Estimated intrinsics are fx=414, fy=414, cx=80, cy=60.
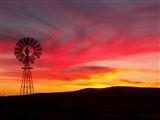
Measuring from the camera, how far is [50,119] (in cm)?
3934

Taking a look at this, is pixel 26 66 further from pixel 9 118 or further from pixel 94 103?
pixel 9 118

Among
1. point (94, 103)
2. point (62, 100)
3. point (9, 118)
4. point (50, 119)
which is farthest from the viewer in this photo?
point (62, 100)

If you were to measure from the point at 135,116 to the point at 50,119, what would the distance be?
8.64 m

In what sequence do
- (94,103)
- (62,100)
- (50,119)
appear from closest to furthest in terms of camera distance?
(50,119), (94,103), (62,100)

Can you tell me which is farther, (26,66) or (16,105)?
(26,66)

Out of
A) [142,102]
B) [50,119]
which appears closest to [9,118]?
Answer: [50,119]

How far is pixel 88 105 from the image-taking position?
175 feet

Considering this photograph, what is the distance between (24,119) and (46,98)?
21317mm

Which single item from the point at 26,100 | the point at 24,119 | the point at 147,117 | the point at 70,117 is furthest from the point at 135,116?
the point at 26,100

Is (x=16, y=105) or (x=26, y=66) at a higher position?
(x=26, y=66)

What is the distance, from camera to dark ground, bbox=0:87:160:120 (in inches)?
1673

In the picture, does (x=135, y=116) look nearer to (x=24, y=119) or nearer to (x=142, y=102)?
(x=24, y=119)

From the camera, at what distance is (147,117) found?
4031 centimetres

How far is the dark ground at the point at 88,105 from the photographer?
42.5 m
